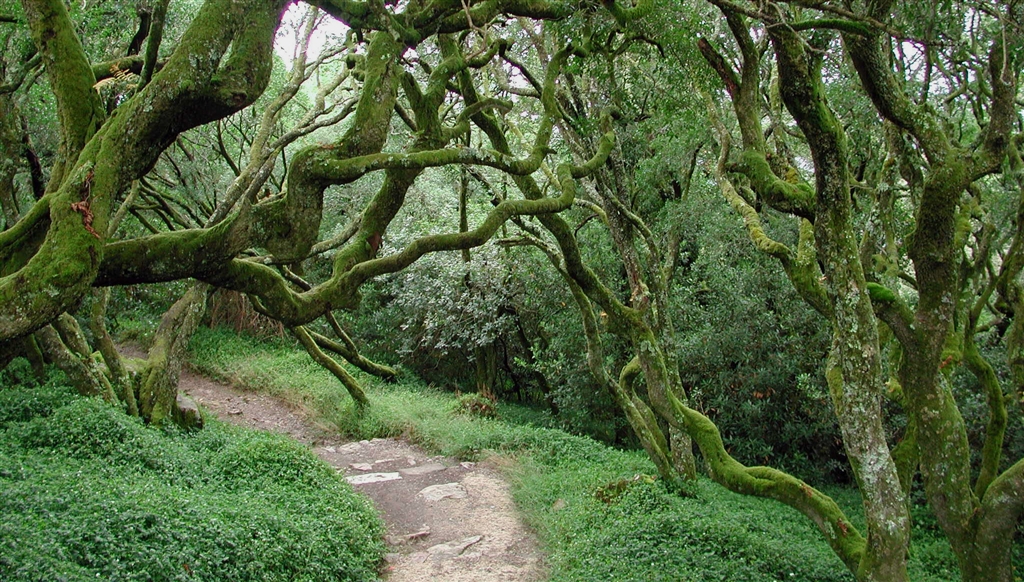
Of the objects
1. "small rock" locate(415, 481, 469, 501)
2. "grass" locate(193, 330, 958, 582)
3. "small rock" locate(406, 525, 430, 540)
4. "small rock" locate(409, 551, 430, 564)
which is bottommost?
"small rock" locate(409, 551, 430, 564)

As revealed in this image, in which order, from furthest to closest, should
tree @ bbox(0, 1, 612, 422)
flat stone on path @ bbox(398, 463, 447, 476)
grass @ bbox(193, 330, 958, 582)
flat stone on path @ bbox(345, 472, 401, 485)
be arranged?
flat stone on path @ bbox(398, 463, 447, 476)
flat stone on path @ bbox(345, 472, 401, 485)
grass @ bbox(193, 330, 958, 582)
tree @ bbox(0, 1, 612, 422)

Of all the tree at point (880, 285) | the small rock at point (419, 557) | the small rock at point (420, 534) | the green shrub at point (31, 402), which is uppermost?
the tree at point (880, 285)

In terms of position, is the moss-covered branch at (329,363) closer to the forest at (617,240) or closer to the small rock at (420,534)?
the forest at (617,240)

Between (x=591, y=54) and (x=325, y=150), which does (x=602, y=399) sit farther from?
(x=325, y=150)

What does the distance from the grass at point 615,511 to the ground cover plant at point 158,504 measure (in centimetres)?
223

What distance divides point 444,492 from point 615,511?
2.69 metres

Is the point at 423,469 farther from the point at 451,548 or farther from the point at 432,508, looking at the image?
the point at 451,548

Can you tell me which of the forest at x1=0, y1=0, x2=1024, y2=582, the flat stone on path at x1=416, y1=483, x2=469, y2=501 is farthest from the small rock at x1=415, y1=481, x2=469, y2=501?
the forest at x1=0, y1=0, x2=1024, y2=582

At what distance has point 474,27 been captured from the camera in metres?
5.24

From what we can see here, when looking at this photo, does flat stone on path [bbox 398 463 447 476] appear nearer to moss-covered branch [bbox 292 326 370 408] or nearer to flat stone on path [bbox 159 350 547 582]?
flat stone on path [bbox 159 350 547 582]

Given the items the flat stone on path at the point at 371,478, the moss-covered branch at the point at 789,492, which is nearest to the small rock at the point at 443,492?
the flat stone on path at the point at 371,478

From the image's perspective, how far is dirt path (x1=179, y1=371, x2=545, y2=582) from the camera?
275 inches

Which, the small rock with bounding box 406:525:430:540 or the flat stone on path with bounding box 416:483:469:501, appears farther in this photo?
the flat stone on path with bounding box 416:483:469:501

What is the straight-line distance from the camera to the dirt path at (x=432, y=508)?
6980 mm
